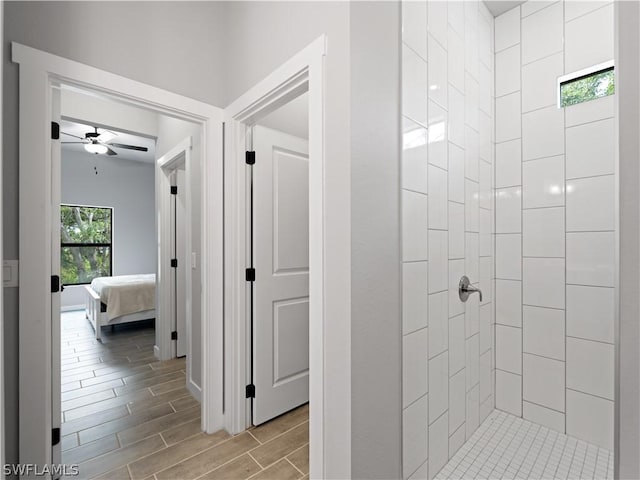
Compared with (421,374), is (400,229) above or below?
above

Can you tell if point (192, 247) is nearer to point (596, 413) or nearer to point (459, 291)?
point (459, 291)

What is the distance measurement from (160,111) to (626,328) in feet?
6.81

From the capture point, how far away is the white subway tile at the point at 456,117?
171cm

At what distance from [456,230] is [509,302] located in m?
0.83

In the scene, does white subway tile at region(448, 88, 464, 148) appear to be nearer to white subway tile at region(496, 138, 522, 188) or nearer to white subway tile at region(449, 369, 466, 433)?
white subway tile at region(496, 138, 522, 188)

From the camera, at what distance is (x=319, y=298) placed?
4.25ft

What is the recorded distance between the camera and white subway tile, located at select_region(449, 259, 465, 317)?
1680 millimetres

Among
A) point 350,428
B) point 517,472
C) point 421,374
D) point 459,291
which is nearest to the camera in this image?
point 350,428

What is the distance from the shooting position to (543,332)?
2.00 meters

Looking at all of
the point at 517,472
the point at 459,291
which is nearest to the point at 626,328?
the point at 459,291

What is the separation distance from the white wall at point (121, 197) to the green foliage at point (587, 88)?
254 inches

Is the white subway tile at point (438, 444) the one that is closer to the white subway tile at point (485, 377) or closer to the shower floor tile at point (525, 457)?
the shower floor tile at point (525, 457)

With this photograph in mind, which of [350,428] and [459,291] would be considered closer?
[350,428]

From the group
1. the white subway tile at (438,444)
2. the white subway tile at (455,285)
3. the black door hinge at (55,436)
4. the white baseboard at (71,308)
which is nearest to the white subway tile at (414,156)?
the white subway tile at (455,285)
